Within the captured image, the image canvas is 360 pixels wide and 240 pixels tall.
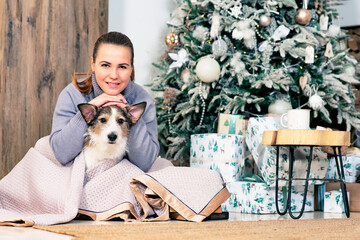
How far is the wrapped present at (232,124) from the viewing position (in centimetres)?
322

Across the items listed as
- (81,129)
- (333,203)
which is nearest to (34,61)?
(81,129)

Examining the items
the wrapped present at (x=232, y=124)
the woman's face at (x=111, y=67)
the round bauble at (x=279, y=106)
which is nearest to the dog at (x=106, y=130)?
the woman's face at (x=111, y=67)

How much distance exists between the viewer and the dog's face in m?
2.09

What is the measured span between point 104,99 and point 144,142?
10.7 inches

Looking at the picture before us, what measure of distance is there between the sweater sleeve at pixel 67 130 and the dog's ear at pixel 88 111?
27mm

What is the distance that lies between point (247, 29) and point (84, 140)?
160 centimetres

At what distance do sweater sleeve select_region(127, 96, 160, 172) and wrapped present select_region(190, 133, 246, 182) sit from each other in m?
0.63

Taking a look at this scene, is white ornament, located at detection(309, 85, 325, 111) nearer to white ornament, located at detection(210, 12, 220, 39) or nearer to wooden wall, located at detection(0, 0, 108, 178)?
white ornament, located at detection(210, 12, 220, 39)

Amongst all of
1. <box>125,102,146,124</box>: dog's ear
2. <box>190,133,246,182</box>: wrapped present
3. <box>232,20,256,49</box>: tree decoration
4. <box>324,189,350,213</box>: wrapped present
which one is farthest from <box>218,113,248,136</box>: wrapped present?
<box>125,102,146,124</box>: dog's ear

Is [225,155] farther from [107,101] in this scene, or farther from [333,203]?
[107,101]

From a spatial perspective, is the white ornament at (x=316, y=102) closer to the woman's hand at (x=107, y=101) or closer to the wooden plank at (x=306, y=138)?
the wooden plank at (x=306, y=138)

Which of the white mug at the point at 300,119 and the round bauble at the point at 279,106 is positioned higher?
the round bauble at the point at 279,106

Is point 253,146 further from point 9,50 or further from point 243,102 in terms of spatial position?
point 9,50

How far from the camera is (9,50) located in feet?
8.77
